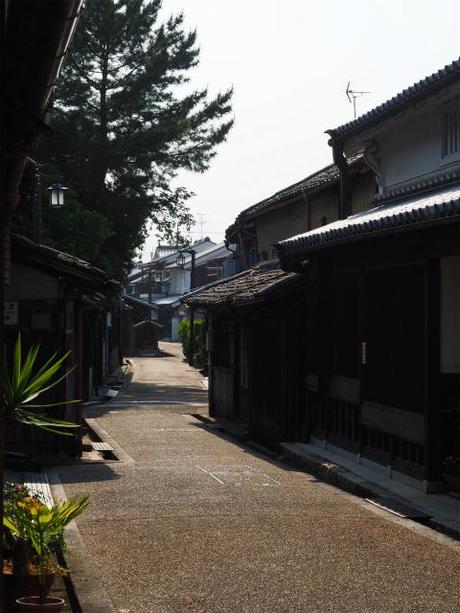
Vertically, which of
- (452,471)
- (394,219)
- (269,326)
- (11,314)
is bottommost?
(452,471)

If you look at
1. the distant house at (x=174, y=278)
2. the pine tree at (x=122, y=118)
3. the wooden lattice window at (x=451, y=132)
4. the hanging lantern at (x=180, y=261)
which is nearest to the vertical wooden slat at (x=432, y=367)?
the wooden lattice window at (x=451, y=132)

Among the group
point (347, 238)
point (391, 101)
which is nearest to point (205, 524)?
point (347, 238)

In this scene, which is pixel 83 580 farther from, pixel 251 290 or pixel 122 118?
pixel 122 118

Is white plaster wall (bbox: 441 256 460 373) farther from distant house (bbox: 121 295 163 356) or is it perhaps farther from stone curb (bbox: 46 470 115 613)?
distant house (bbox: 121 295 163 356)

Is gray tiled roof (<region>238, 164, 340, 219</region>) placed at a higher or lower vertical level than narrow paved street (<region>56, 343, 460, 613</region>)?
higher

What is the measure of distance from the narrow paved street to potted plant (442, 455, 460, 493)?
1.09 m

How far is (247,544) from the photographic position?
9.99 m

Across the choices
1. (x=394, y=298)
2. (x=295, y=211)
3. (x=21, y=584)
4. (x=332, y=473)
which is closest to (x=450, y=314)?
(x=394, y=298)

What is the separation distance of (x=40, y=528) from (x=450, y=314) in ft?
24.9

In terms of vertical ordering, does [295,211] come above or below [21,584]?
above

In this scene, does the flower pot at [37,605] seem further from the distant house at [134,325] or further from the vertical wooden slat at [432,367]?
the distant house at [134,325]

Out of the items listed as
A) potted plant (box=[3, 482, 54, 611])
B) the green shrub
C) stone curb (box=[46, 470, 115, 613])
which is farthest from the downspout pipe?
the green shrub

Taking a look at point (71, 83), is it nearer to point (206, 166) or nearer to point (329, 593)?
point (206, 166)

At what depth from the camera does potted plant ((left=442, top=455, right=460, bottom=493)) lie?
12312 millimetres
